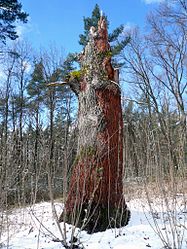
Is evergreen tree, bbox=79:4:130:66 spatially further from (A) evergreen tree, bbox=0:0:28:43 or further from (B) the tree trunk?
(B) the tree trunk

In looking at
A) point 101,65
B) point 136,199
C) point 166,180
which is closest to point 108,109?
point 101,65

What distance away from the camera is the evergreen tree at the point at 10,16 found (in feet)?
35.9

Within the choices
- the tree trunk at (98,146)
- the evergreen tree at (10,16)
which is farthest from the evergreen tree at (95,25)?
the tree trunk at (98,146)

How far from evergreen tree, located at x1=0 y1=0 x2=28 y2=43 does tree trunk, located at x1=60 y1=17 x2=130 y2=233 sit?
699 cm

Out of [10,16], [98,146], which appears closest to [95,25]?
[10,16]

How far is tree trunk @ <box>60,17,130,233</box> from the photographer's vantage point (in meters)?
4.43

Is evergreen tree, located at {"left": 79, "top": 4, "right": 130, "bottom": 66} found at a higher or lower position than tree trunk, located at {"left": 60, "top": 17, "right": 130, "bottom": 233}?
higher

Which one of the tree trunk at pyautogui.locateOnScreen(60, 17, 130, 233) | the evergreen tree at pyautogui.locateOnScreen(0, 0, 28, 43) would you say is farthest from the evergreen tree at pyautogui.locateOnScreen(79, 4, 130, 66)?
the tree trunk at pyautogui.locateOnScreen(60, 17, 130, 233)

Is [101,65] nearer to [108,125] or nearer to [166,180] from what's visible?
[108,125]

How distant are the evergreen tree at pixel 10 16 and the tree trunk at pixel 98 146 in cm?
699

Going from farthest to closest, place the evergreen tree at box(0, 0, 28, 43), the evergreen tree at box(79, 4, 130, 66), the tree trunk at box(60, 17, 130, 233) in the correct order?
the evergreen tree at box(79, 4, 130, 66)
the evergreen tree at box(0, 0, 28, 43)
the tree trunk at box(60, 17, 130, 233)

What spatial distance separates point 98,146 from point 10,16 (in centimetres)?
852

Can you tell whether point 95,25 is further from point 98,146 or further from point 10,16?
point 98,146

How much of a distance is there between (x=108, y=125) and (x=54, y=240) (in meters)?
1.88
